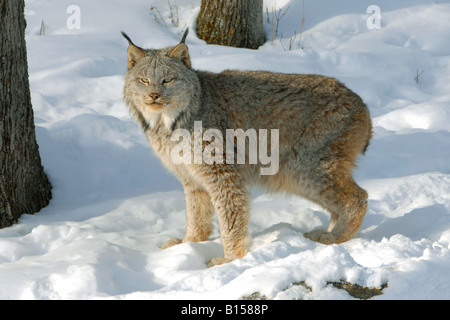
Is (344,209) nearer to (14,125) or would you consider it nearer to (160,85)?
(160,85)

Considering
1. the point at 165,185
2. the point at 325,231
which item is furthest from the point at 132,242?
the point at 325,231

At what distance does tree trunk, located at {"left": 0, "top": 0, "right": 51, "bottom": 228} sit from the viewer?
166 inches

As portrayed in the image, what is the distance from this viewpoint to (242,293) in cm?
275

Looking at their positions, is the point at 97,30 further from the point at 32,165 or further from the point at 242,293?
the point at 242,293

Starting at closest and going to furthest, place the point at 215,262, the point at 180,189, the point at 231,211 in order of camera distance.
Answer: the point at 215,262 < the point at 231,211 < the point at 180,189

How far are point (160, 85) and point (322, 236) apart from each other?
161 centimetres

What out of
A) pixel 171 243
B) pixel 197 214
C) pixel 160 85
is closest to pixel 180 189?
pixel 197 214

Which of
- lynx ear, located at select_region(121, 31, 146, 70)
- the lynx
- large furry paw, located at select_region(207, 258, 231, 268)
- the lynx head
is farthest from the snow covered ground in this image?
lynx ear, located at select_region(121, 31, 146, 70)

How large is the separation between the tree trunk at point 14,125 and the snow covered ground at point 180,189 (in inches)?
7.4

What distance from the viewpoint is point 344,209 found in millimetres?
4164

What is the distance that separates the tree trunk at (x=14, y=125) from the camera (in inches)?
166

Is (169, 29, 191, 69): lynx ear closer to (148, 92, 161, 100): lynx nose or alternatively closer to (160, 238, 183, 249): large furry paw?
(148, 92, 161, 100): lynx nose

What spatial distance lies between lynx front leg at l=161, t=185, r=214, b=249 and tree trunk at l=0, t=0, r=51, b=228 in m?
1.28

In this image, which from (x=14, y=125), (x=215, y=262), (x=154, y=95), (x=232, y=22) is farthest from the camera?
(x=232, y=22)
